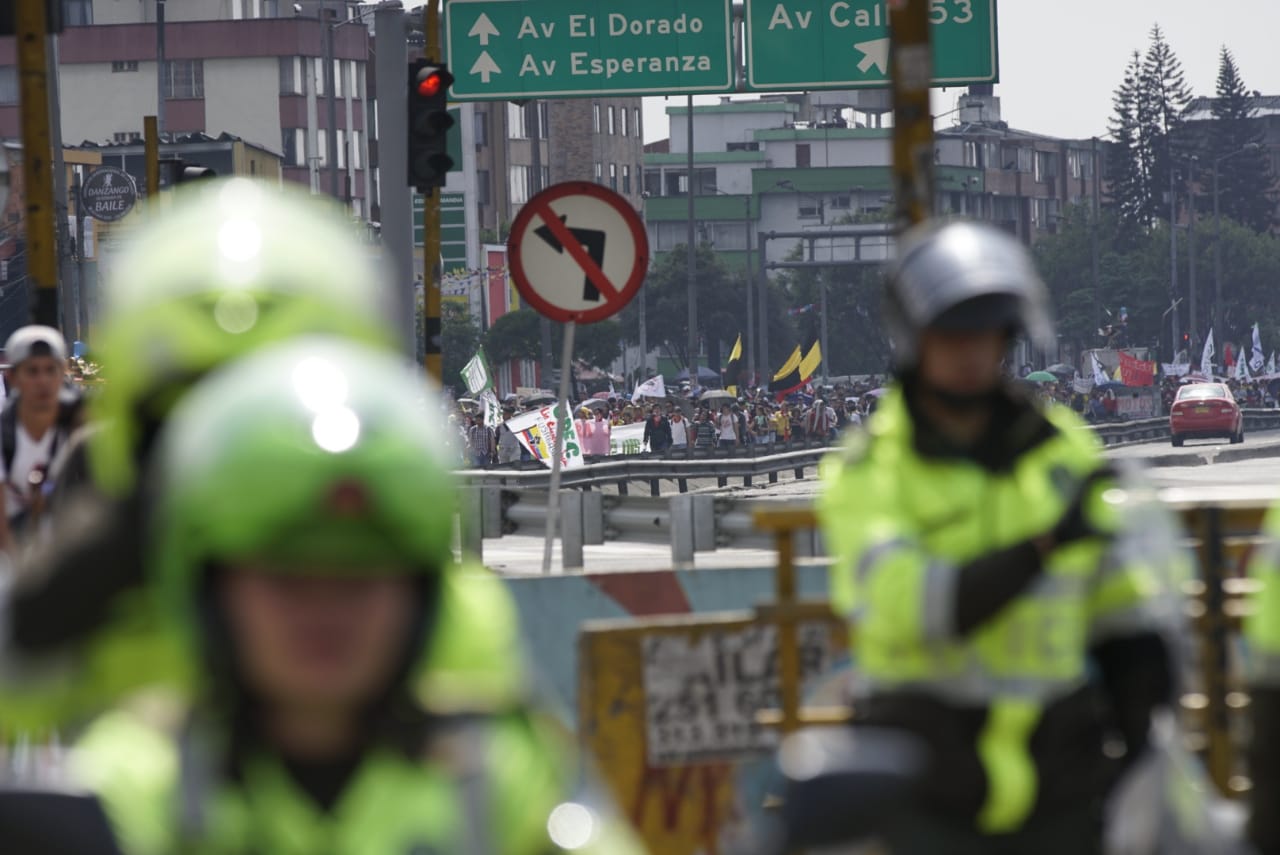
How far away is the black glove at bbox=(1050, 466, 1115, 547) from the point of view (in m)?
3.98

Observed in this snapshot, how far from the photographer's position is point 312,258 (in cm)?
303

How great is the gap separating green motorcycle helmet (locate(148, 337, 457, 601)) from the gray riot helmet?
81.4 inches

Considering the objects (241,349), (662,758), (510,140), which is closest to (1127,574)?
(241,349)

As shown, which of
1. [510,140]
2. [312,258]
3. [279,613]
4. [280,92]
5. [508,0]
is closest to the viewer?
[279,613]

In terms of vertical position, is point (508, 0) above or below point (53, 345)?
above

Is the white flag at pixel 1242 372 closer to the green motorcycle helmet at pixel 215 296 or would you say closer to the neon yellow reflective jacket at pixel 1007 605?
the neon yellow reflective jacket at pixel 1007 605

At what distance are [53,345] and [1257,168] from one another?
167 meters

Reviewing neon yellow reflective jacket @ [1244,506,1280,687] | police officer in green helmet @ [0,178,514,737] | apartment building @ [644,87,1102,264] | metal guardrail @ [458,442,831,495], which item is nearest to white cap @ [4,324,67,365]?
police officer in green helmet @ [0,178,514,737]

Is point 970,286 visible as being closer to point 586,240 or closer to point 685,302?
point 586,240

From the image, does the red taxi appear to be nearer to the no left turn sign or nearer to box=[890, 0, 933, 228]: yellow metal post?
the no left turn sign

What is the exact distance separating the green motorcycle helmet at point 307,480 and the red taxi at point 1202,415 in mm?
57561

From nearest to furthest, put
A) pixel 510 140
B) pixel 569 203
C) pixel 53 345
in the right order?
pixel 53 345
pixel 569 203
pixel 510 140

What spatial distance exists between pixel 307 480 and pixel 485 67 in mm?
23850

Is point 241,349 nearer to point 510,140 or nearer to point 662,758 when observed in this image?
point 662,758
